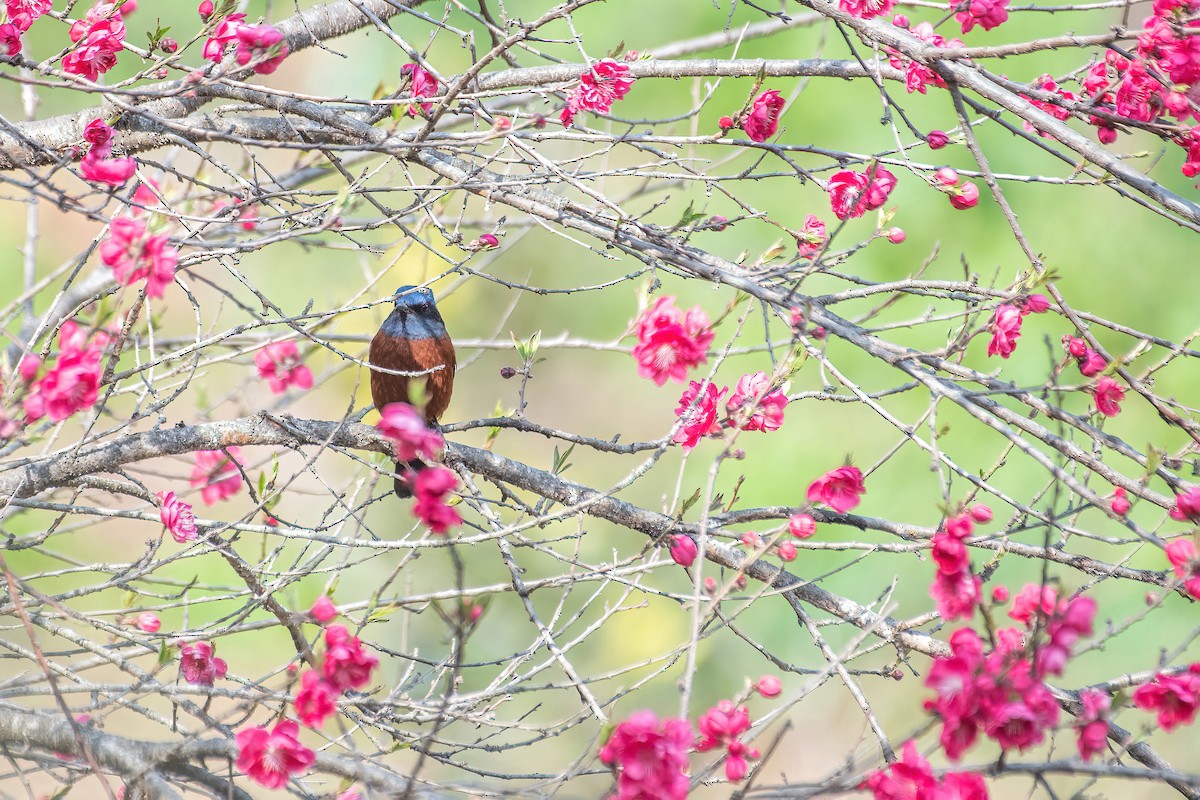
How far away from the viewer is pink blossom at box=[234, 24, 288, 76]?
6.40 ft

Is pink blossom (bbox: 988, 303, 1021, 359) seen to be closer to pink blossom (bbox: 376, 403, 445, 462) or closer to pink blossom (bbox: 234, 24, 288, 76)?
pink blossom (bbox: 376, 403, 445, 462)

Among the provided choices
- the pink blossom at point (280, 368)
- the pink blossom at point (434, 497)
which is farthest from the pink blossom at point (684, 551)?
the pink blossom at point (280, 368)

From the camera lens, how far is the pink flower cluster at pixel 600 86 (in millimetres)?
2344

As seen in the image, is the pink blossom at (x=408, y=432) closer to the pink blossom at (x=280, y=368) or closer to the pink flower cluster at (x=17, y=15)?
the pink flower cluster at (x=17, y=15)

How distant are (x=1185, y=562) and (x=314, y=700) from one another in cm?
156

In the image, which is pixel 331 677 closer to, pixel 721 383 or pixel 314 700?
pixel 314 700

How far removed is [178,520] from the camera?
91.8 inches

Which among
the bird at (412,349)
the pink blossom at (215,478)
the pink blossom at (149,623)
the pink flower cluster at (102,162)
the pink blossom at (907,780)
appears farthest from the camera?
the bird at (412,349)

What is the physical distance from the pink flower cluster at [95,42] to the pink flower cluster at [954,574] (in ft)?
7.04

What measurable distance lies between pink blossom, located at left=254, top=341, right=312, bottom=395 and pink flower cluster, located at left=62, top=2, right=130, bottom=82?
1116 mm

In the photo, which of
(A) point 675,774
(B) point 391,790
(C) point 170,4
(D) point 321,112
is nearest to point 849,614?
(A) point 675,774

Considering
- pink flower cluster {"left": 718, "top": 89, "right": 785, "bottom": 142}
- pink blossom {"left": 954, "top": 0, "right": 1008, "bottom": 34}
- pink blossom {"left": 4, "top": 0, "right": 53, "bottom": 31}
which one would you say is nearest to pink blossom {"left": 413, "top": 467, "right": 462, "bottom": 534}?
pink flower cluster {"left": 718, "top": 89, "right": 785, "bottom": 142}

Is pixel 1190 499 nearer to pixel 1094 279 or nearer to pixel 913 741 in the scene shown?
pixel 913 741

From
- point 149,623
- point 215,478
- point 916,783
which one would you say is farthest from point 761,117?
point 149,623
